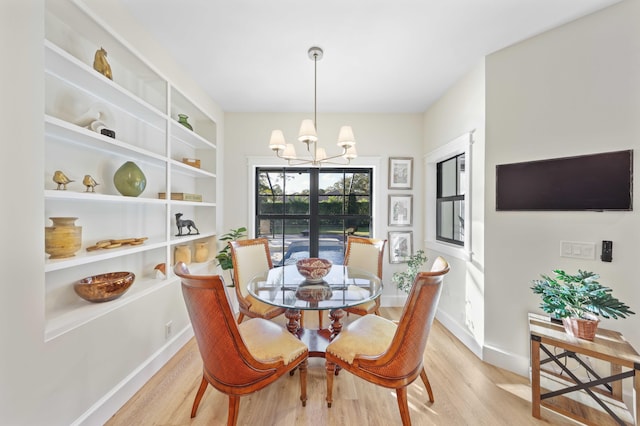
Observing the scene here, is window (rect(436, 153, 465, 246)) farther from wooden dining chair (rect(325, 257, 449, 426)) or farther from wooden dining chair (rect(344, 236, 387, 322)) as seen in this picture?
wooden dining chair (rect(325, 257, 449, 426))

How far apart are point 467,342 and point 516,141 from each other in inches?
75.4

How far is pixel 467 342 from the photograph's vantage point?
2402mm

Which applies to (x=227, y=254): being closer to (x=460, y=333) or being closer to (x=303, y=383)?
(x=303, y=383)

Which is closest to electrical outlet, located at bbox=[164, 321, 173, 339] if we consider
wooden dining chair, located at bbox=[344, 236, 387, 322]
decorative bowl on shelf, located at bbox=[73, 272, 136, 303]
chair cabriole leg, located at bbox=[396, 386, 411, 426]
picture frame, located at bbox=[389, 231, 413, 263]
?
decorative bowl on shelf, located at bbox=[73, 272, 136, 303]

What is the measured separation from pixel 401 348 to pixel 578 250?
1587mm

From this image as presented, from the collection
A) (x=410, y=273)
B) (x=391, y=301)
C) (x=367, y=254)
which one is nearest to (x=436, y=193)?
(x=410, y=273)

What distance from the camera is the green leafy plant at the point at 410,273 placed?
3.02 metres

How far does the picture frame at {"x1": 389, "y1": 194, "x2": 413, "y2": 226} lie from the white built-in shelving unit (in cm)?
246

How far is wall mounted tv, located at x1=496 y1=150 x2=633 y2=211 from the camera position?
162 centimetres

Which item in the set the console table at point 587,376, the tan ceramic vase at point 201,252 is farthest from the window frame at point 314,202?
the console table at point 587,376

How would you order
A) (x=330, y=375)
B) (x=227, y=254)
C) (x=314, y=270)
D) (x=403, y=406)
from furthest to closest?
(x=227, y=254), (x=314, y=270), (x=330, y=375), (x=403, y=406)

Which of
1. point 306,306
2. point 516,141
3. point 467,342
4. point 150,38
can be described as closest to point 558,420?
point 467,342

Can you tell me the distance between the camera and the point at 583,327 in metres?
1.51

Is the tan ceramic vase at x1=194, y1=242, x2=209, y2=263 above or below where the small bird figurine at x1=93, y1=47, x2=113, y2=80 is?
below
